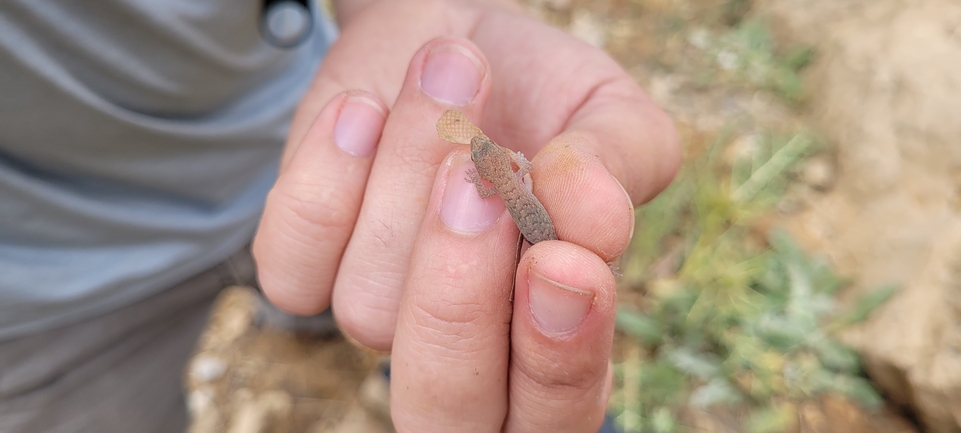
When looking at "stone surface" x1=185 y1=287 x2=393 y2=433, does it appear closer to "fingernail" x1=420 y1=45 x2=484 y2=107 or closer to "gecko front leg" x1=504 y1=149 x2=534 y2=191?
"gecko front leg" x1=504 y1=149 x2=534 y2=191

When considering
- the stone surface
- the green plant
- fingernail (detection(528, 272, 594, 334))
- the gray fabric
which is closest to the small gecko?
fingernail (detection(528, 272, 594, 334))

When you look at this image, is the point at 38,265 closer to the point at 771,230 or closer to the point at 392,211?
the point at 392,211

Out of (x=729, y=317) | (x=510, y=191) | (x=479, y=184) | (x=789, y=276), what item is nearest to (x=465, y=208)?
(x=479, y=184)

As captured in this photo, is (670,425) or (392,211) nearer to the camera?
(392,211)

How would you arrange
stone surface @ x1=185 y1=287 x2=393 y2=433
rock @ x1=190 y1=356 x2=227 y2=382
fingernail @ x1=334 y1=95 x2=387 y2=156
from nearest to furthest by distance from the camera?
fingernail @ x1=334 y1=95 x2=387 y2=156, stone surface @ x1=185 y1=287 x2=393 y2=433, rock @ x1=190 y1=356 x2=227 y2=382

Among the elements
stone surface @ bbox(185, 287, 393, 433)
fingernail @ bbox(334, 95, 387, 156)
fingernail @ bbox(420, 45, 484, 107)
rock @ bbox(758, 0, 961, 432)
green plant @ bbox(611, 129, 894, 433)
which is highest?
fingernail @ bbox(420, 45, 484, 107)

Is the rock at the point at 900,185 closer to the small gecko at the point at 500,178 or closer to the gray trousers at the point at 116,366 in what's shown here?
the small gecko at the point at 500,178

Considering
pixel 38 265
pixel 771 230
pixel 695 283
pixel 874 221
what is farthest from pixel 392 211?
pixel 874 221
